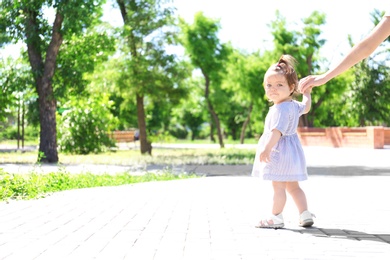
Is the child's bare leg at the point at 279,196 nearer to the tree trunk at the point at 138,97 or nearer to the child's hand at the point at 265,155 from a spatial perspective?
the child's hand at the point at 265,155

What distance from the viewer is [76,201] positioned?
27.5ft

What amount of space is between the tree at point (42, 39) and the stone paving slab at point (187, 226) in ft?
33.5

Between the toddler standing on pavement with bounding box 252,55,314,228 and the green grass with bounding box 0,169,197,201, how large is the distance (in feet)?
15.4

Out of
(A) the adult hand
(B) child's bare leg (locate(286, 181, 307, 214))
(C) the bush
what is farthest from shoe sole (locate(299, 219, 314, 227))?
(C) the bush

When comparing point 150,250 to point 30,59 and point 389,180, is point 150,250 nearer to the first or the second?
point 389,180

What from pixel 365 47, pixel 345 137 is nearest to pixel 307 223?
pixel 365 47

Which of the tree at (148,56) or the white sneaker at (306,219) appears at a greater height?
the tree at (148,56)

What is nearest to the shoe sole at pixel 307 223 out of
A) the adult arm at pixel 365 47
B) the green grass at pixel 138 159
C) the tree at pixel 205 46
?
the adult arm at pixel 365 47

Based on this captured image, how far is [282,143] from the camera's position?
570 cm

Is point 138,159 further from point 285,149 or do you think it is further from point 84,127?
point 285,149

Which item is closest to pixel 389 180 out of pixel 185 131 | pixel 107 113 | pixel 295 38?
pixel 107 113

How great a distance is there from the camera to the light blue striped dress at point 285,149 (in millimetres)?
5582

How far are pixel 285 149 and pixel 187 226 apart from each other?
132 centimetres

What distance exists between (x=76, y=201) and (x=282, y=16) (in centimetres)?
4176
